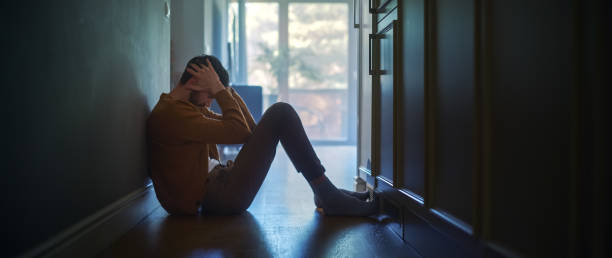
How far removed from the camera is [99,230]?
53.9 inches

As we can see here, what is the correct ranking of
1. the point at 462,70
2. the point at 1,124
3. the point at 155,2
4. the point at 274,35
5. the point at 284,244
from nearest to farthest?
the point at 1,124 → the point at 462,70 → the point at 284,244 → the point at 155,2 → the point at 274,35

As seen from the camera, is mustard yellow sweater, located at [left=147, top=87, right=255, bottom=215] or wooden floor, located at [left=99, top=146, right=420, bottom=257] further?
mustard yellow sweater, located at [left=147, top=87, right=255, bottom=215]

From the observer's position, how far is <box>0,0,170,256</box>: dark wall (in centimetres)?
91

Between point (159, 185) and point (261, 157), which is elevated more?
point (261, 157)

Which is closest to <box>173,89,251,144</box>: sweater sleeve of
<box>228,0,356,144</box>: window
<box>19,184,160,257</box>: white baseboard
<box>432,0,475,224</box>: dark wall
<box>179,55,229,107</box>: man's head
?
<box>179,55,229,107</box>: man's head

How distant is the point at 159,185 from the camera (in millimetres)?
1832

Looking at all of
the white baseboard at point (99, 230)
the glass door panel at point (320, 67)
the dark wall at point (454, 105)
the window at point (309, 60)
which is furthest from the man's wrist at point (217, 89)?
the glass door panel at point (320, 67)

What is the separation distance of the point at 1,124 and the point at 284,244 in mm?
933

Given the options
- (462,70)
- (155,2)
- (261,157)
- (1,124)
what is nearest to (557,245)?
(462,70)

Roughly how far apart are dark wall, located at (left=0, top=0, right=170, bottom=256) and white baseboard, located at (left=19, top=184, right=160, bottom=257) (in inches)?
0.9

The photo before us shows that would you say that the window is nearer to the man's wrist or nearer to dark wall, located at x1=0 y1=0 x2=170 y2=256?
the man's wrist

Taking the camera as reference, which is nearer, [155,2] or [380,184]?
[380,184]

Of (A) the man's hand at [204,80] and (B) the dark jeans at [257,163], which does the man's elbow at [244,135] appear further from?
(A) the man's hand at [204,80]

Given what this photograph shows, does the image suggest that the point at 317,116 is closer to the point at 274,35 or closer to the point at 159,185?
the point at 274,35
